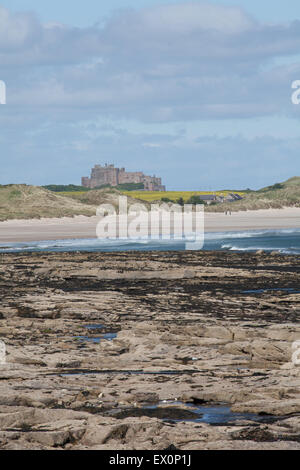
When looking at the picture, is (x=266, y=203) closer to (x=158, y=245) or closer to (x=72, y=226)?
(x=72, y=226)

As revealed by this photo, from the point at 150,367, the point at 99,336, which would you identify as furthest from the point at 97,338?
the point at 150,367

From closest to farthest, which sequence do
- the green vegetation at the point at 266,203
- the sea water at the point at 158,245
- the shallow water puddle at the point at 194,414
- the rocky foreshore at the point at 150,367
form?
the rocky foreshore at the point at 150,367 → the shallow water puddle at the point at 194,414 → the sea water at the point at 158,245 → the green vegetation at the point at 266,203

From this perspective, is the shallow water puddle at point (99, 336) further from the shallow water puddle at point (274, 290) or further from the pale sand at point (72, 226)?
the pale sand at point (72, 226)

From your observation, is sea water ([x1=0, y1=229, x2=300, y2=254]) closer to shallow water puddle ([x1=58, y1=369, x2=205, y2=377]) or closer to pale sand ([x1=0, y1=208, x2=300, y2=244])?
pale sand ([x1=0, y1=208, x2=300, y2=244])

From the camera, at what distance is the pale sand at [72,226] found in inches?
2557

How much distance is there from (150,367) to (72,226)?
2642 inches

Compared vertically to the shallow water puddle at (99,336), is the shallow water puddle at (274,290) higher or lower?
higher

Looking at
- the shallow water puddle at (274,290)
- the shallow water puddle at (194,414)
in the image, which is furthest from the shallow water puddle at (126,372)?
the shallow water puddle at (274,290)

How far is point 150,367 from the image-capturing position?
524 inches

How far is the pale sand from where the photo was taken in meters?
64.9

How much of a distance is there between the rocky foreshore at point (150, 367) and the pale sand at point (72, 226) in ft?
126

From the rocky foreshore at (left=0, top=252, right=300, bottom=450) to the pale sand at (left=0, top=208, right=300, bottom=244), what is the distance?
38518 millimetres

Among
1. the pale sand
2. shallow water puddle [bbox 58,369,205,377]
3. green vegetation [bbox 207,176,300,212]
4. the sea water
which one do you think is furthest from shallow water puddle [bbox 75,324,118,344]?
green vegetation [bbox 207,176,300,212]
